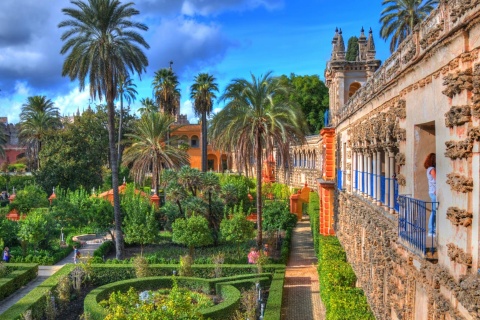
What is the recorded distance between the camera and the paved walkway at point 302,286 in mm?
17625

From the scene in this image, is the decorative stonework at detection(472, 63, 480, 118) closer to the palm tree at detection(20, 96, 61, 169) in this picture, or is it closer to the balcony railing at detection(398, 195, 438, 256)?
the balcony railing at detection(398, 195, 438, 256)

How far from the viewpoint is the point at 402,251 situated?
27.2ft

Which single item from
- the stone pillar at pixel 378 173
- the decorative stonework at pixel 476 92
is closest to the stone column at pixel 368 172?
the stone pillar at pixel 378 173

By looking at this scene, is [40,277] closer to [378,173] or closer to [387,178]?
[378,173]

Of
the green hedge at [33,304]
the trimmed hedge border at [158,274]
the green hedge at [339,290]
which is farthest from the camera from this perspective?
the trimmed hedge border at [158,274]

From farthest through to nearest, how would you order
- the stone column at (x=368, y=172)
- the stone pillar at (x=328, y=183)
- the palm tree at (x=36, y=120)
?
the palm tree at (x=36, y=120) → the stone pillar at (x=328, y=183) → the stone column at (x=368, y=172)

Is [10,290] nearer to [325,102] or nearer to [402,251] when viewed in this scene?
[402,251]

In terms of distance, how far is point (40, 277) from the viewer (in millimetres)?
23469

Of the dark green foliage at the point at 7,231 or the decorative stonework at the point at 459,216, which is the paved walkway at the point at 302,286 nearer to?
the decorative stonework at the point at 459,216

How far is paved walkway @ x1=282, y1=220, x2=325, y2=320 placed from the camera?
17625 mm

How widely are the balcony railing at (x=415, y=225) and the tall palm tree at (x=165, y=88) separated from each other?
142 feet

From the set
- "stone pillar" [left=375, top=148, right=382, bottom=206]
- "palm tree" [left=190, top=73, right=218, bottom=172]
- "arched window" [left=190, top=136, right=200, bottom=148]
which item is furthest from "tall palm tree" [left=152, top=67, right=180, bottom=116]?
"stone pillar" [left=375, top=148, right=382, bottom=206]

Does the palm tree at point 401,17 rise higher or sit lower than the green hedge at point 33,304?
higher

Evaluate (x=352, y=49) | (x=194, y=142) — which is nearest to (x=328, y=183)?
(x=352, y=49)
